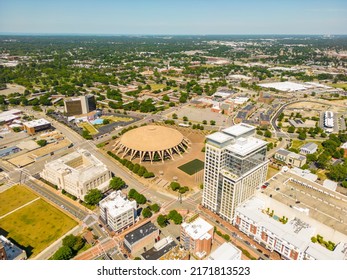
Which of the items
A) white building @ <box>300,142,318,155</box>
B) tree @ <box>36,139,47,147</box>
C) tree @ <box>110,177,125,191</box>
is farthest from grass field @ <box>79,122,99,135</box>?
white building @ <box>300,142,318,155</box>

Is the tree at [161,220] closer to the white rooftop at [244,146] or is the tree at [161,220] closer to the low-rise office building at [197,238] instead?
the low-rise office building at [197,238]

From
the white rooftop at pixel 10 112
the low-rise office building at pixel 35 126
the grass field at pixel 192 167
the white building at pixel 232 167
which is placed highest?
the white building at pixel 232 167

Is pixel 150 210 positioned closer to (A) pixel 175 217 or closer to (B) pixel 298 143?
(A) pixel 175 217

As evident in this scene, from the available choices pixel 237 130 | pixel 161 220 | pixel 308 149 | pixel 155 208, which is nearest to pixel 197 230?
pixel 161 220

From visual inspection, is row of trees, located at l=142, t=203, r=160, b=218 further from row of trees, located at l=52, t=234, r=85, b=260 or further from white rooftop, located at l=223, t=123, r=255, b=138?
white rooftop, located at l=223, t=123, r=255, b=138

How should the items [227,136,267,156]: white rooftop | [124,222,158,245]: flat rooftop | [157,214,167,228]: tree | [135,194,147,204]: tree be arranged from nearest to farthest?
1. [124,222,158,245]: flat rooftop
2. [227,136,267,156]: white rooftop
3. [157,214,167,228]: tree
4. [135,194,147,204]: tree

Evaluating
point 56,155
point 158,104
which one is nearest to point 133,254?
point 56,155

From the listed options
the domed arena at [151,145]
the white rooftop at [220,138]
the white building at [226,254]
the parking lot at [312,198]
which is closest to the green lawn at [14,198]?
the domed arena at [151,145]
